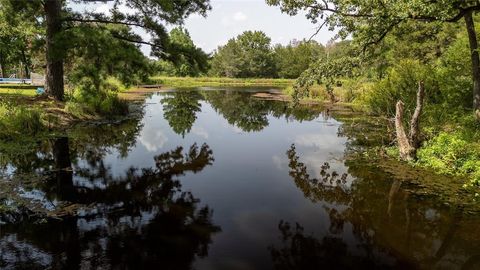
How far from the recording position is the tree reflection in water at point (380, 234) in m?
7.86

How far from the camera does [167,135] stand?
851 inches

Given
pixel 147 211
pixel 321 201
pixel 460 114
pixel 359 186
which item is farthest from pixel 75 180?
pixel 460 114

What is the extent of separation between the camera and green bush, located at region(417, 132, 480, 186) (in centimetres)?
1315

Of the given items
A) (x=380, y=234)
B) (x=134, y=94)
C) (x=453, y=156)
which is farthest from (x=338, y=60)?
(x=134, y=94)

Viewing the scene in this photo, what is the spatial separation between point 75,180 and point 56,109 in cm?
1116

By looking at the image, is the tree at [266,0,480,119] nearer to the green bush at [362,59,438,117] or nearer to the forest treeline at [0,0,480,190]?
the forest treeline at [0,0,480,190]

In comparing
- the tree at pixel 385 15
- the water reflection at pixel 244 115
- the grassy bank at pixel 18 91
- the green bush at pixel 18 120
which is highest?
the tree at pixel 385 15

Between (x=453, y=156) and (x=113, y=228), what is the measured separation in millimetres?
11709

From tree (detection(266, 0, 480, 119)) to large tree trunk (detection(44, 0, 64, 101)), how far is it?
1155 cm

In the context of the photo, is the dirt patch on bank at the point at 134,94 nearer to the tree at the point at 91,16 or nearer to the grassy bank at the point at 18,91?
the grassy bank at the point at 18,91

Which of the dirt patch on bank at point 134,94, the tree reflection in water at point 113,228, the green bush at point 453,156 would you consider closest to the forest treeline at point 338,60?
the green bush at point 453,156

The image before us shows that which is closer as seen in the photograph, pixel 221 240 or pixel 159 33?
pixel 221 240

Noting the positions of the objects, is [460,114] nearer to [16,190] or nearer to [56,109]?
[16,190]

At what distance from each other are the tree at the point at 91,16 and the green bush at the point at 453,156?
49.0 ft
